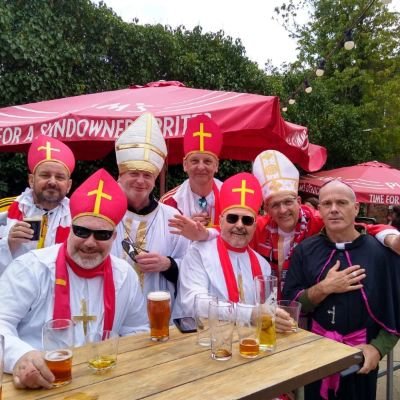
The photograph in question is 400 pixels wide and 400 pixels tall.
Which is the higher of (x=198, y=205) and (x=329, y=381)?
(x=198, y=205)

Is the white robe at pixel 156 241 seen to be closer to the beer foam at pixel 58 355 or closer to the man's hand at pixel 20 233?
the man's hand at pixel 20 233

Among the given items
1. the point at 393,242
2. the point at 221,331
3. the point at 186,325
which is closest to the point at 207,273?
the point at 186,325

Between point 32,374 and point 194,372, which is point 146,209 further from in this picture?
point 32,374

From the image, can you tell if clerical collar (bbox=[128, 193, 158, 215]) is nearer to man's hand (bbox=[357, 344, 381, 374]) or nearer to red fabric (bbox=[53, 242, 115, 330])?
red fabric (bbox=[53, 242, 115, 330])

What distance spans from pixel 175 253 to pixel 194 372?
63.6 inches

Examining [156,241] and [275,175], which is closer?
[156,241]

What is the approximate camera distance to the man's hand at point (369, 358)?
2.61 metres

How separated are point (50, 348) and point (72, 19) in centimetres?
704

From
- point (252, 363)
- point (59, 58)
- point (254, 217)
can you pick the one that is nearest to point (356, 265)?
point (254, 217)

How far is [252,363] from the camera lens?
73.9 inches

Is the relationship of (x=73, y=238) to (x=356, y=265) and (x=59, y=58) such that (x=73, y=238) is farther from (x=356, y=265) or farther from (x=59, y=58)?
(x=59, y=58)

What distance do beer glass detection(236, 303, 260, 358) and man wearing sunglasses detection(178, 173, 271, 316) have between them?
65 cm

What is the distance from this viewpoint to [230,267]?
111 inches

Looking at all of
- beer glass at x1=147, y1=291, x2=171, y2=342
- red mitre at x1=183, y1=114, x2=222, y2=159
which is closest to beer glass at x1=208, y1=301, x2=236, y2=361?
beer glass at x1=147, y1=291, x2=171, y2=342
